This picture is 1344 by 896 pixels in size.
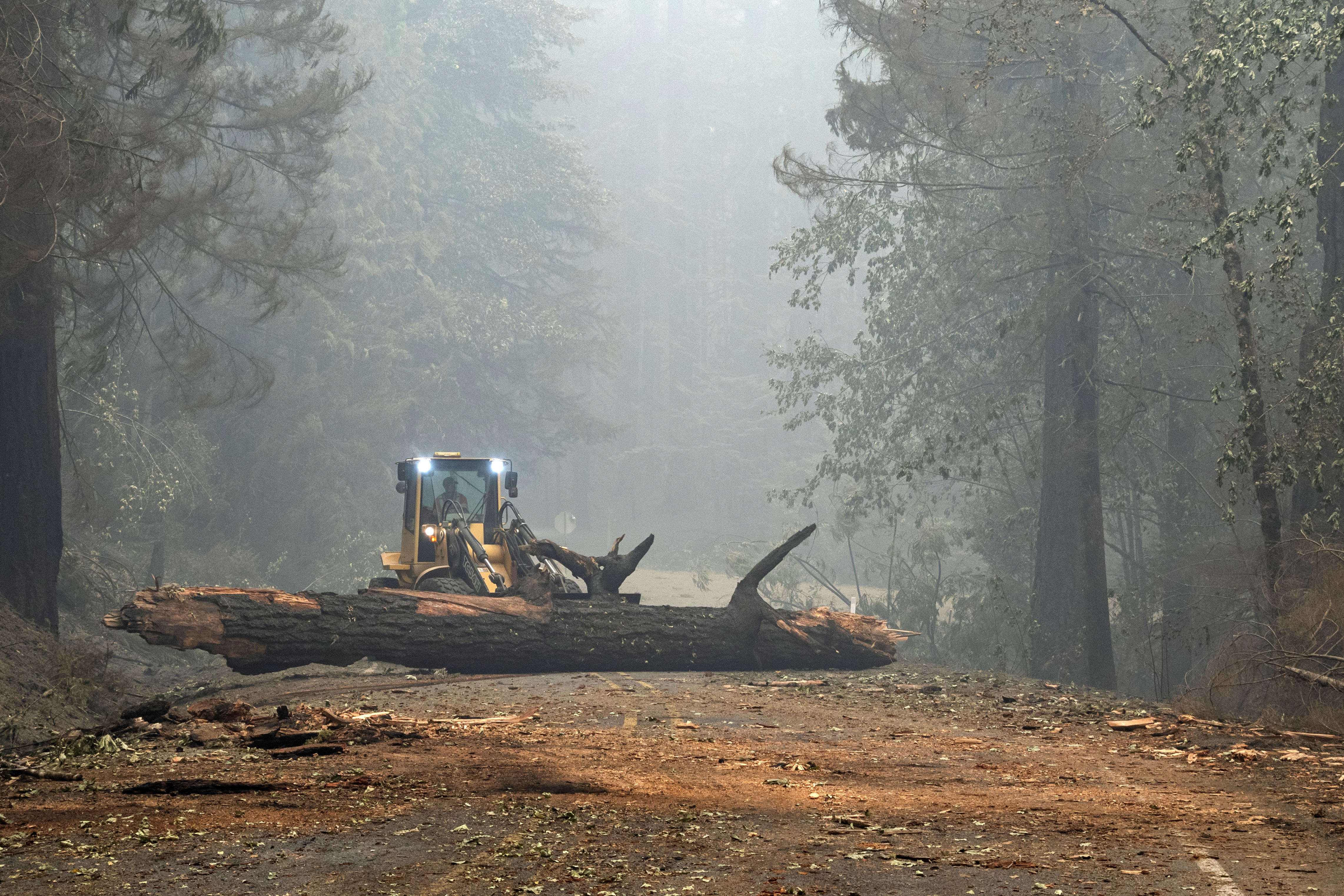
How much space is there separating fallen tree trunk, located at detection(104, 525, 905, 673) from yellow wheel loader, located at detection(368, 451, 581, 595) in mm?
949

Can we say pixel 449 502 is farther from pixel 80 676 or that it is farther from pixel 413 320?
pixel 413 320

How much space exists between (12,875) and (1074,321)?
16229 mm

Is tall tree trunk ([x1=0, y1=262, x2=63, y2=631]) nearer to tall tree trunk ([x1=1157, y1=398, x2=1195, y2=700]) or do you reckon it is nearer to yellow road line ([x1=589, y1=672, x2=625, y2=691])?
yellow road line ([x1=589, y1=672, x2=625, y2=691])

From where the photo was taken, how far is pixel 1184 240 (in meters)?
15.4

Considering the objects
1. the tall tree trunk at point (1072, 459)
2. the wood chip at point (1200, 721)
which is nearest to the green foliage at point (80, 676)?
the wood chip at point (1200, 721)

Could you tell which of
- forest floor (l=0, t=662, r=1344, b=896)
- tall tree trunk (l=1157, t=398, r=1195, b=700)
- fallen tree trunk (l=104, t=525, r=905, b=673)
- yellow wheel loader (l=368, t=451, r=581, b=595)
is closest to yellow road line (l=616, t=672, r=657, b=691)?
fallen tree trunk (l=104, t=525, r=905, b=673)

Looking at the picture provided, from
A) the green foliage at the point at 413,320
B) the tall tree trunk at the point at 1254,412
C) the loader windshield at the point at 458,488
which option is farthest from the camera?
the green foliage at the point at 413,320

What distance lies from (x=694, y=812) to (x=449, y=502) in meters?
11.4

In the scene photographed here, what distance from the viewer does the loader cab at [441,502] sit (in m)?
16.4

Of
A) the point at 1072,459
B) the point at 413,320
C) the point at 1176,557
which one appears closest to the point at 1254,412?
the point at 1176,557

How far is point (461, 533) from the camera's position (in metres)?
15.6

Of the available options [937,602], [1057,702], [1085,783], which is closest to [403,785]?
[1085,783]

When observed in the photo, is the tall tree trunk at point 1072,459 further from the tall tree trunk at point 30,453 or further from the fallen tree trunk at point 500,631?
the tall tree trunk at point 30,453

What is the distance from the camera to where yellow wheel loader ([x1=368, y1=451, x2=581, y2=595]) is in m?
15.3
